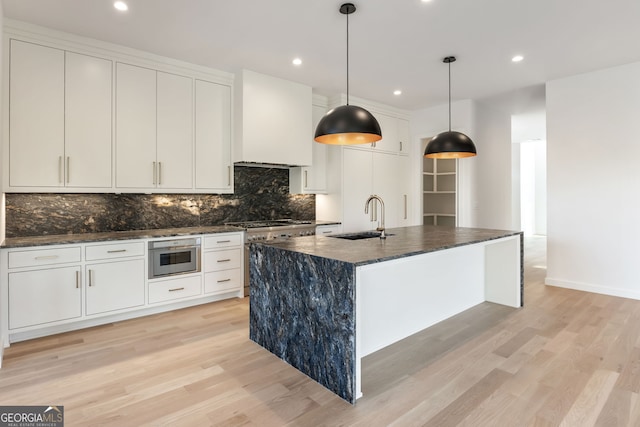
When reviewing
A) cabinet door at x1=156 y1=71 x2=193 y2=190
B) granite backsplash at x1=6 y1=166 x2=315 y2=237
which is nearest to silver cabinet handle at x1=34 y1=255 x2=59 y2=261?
granite backsplash at x1=6 y1=166 x2=315 y2=237

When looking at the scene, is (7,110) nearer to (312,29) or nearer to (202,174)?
(202,174)

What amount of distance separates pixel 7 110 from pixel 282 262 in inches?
112

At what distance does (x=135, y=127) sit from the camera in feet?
12.7

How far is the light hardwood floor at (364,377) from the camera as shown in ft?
6.58

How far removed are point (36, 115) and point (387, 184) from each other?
476 centimetres

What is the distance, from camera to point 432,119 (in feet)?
20.4

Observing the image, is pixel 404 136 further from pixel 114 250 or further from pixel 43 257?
pixel 43 257

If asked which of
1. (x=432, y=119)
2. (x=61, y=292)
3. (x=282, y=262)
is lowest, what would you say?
(x=61, y=292)

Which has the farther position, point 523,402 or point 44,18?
point 44,18

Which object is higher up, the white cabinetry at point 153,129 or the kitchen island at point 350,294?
the white cabinetry at point 153,129

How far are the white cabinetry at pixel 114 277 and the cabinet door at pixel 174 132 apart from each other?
906mm

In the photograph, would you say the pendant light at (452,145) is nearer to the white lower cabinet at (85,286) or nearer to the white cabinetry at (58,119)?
the white lower cabinet at (85,286)

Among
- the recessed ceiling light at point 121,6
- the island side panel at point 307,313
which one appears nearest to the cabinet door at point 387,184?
the island side panel at point 307,313

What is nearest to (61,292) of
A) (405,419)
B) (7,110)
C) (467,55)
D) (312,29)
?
(7,110)
